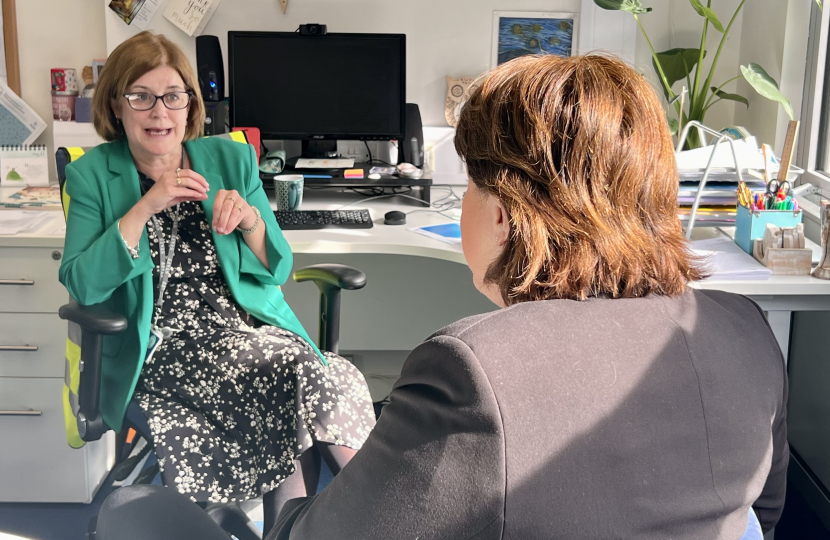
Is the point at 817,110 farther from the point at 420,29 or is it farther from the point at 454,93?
the point at 420,29

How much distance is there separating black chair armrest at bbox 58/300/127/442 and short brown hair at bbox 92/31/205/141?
0.46 metres

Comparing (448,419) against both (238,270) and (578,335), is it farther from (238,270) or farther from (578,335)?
(238,270)

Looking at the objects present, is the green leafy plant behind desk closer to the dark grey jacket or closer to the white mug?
the white mug

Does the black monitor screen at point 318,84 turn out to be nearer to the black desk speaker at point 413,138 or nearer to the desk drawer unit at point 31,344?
the black desk speaker at point 413,138

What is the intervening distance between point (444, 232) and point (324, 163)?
621 millimetres

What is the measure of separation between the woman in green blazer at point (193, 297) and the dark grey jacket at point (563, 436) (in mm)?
891

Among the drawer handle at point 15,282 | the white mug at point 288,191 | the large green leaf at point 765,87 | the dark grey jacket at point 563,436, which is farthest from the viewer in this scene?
the white mug at point 288,191

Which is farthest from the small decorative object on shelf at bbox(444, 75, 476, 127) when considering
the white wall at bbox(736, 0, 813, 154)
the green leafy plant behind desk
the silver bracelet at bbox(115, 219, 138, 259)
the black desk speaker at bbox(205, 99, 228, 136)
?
the silver bracelet at bbox(115, 219, 138, 259)

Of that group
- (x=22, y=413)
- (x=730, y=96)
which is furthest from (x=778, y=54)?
(x=22, y=413)

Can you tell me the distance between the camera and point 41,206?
2.36 metres

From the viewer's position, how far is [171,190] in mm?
1725

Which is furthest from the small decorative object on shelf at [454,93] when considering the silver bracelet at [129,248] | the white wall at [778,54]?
the silver bracelet at [129,248]

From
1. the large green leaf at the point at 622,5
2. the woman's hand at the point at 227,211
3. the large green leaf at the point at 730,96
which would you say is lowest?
the woman's hand at the point at 227,211

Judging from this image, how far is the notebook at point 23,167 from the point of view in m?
2.65
